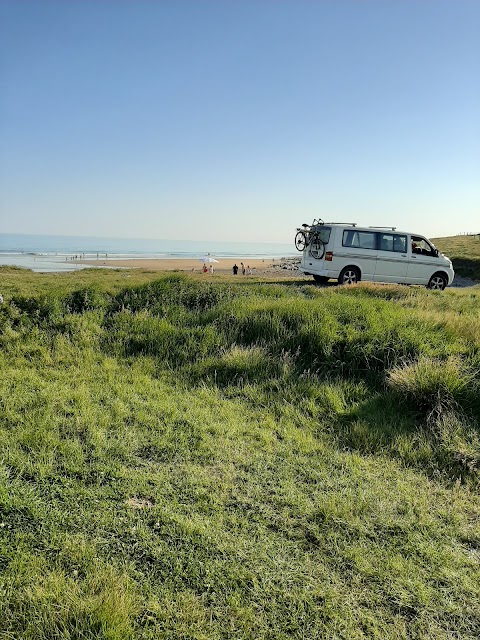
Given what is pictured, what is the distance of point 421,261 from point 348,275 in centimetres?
244

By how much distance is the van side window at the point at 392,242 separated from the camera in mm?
13586

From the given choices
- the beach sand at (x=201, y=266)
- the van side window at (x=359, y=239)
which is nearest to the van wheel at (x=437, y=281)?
the van side window at (x=359, y=239)

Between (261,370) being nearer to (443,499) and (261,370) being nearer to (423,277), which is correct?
(443,499)

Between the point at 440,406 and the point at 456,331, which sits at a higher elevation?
the point at 456,331

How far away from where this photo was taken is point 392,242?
1361cm

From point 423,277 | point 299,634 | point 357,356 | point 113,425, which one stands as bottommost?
point 299,634

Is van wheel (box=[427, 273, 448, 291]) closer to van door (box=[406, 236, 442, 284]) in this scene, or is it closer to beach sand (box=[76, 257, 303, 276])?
van door (box=[406, 236, 442, 284])

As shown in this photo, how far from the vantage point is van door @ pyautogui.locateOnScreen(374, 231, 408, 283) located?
44.6 feet

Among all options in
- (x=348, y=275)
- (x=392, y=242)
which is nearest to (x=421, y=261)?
(x=392, y=242)

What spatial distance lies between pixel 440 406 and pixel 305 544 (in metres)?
2.77

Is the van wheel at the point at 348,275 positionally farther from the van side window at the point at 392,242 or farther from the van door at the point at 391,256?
the van side window at the point at 392,242

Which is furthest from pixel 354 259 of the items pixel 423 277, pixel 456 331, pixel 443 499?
pixel 443 499

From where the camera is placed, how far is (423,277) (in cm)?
1393

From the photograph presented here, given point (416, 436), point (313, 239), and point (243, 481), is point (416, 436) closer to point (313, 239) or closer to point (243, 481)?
point (243, 481)
